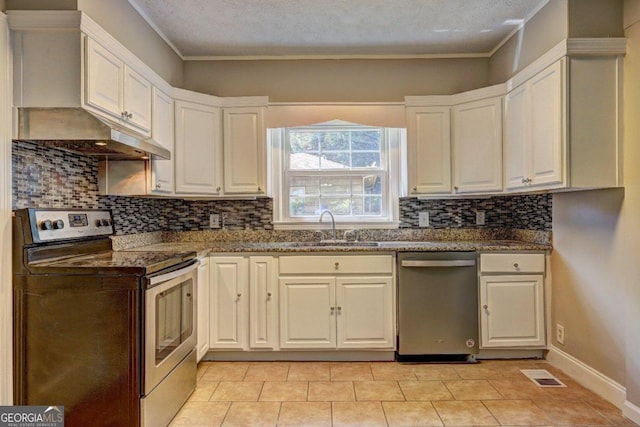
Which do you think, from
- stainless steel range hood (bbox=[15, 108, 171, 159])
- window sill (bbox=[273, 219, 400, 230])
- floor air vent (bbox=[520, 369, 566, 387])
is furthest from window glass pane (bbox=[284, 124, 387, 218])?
stainless steel range hood (bbox=[15, 108, 171, 159])

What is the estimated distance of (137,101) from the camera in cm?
234

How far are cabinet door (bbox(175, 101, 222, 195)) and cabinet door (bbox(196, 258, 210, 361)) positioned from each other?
0.62 metres

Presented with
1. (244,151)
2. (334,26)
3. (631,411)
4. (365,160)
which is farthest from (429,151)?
(631,411)

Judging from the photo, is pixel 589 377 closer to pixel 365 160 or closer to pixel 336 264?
pixel 336 264

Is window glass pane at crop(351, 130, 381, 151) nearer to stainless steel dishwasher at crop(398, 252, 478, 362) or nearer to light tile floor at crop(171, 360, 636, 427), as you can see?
stainless steel dishwasher at crop(398, 252, 478, 362)

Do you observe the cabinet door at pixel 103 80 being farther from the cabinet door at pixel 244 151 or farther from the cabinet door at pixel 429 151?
the cabinet door at pixel 429 151

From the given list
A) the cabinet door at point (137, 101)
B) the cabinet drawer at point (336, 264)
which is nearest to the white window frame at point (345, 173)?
the cabinet drawer at point (336, 264)

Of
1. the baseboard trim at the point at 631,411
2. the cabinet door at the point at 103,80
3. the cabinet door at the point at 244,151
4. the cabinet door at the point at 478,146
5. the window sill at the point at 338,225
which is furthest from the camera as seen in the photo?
the window sill at the point at 338,225

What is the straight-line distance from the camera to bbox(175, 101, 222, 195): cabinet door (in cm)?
289

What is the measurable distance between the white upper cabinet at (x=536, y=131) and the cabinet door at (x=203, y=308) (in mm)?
2340

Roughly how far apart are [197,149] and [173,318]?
1420 mm

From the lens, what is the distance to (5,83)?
1.75m

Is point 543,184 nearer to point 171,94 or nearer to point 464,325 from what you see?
point 464,325

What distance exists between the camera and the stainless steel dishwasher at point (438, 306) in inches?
107
